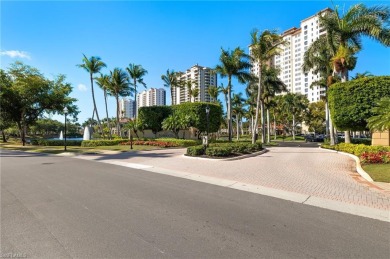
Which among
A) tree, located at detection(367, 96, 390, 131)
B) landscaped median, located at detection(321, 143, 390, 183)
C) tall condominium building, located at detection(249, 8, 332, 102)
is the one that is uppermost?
tall condominium building, located at detection(249, 8, 332, 102)

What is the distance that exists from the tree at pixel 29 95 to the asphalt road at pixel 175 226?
28002 millimetres

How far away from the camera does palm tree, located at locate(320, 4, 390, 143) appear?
18422 mm

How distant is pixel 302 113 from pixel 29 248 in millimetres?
70903

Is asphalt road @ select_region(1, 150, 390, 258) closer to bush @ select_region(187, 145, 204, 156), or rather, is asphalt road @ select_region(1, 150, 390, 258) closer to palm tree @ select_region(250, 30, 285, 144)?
bush @ select_region(187, 145, 204, 156)

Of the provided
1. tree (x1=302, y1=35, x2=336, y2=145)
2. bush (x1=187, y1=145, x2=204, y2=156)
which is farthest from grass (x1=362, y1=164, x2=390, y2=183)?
tree (x1=302, y1=35, x2=336, y2=145)

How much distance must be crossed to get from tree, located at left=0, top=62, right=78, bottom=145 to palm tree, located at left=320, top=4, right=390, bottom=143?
31.2 m

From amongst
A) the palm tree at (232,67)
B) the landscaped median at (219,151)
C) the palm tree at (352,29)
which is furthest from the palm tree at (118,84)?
the palm tree at (352,29)


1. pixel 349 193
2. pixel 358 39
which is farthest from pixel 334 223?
pixel 358 39

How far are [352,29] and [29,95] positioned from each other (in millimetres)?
39342

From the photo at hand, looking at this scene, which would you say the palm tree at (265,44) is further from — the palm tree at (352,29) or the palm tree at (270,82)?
the palm tree at (270,82)

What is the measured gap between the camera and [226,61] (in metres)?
30.5

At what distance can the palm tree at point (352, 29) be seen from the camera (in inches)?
725

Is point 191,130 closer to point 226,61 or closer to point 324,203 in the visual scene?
point 226,61

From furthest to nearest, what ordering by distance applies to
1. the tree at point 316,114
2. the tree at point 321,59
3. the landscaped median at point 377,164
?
the tree at point 316,114 → the tree at point 321,59 → the landscaped median at point 377,164
